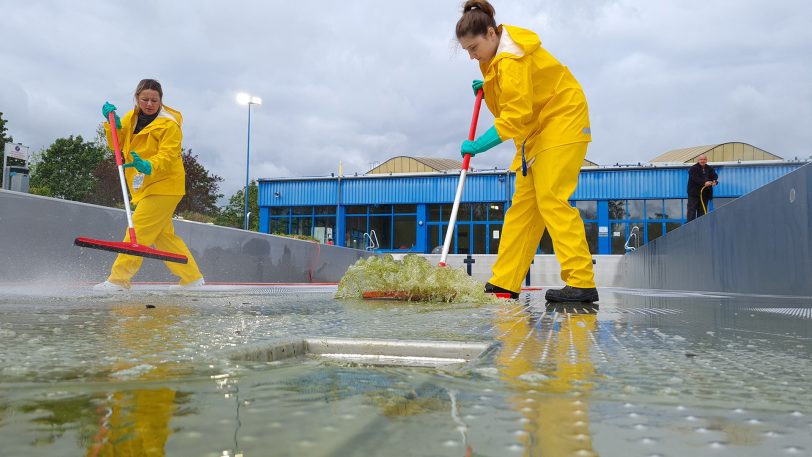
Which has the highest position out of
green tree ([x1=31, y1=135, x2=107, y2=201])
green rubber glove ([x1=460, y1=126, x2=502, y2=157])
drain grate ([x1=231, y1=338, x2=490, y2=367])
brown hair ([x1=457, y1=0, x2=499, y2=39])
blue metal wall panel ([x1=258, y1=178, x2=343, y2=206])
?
green tree ([x1=31, y1=135, x2=107, y2=201])

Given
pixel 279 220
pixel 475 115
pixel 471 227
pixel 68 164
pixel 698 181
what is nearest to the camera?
pixel 475 115

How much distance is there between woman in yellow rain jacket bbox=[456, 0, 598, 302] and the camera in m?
3.56

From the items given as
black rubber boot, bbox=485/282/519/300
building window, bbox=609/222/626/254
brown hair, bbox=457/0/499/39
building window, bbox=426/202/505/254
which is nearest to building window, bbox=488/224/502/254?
building window, bbox=426/202/505/254

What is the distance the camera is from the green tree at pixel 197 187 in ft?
115

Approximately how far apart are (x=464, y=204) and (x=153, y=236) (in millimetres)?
26584

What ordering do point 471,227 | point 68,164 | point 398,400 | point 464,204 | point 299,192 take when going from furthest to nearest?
point 68,164 → point 299,192 → point 464,204 → point 471,227 → point 398,400

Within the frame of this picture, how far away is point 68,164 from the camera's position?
4022cm

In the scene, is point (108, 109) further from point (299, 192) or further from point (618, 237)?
point (299, 192)

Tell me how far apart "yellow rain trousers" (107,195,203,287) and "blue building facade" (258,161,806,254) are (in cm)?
2051

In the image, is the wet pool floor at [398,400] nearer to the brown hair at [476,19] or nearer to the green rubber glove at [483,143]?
the green rubber glove at [483,143]

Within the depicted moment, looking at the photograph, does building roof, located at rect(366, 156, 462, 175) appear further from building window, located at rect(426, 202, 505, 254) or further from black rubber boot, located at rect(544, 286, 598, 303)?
black rubber boot, located at rect(544, 286, 598, 303)

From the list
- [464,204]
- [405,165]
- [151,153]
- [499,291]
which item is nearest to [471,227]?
[464,204]

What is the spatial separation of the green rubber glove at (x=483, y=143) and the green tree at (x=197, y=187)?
110 ft

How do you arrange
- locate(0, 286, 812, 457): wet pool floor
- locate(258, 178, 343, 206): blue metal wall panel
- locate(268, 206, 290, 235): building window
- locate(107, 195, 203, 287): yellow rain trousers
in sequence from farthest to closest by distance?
locate(268, 206, 290, 235): building window < locate(258, 178, 343, 206): blue metal wall panel < locate(107, 195, 203, 287): yellow rain trousers < locate(0, 286, 812, 457): wet pool floor
